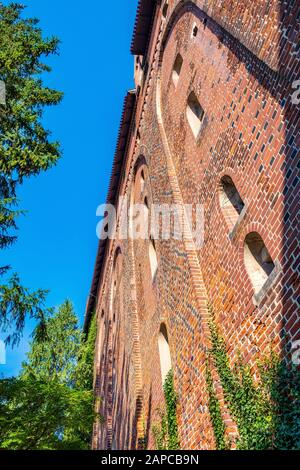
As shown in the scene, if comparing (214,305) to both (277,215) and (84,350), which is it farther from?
(84,350)

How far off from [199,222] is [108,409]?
37.3 feet

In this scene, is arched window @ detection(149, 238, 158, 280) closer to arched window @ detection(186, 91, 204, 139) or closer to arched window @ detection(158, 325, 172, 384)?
arched window @ detection(158, 325, 172, 384)

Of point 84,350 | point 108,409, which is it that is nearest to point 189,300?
point 108,409

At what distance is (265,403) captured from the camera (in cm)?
543

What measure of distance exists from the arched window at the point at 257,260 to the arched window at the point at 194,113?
387cm

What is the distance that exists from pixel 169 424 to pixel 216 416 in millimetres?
2573

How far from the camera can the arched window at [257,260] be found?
6.50m

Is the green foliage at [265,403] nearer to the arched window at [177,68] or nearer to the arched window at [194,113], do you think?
the arched window at [194,113]

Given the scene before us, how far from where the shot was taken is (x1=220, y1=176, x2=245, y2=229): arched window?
24.8 feet

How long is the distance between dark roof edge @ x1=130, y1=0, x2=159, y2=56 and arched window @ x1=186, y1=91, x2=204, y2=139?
549 cm

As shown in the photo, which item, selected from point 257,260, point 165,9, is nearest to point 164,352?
point 257,260

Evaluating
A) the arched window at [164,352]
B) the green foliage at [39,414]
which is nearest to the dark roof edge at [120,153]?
the arched window at [164,352]

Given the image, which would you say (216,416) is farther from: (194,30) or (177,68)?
(177,68)

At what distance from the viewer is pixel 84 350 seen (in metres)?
24.3
